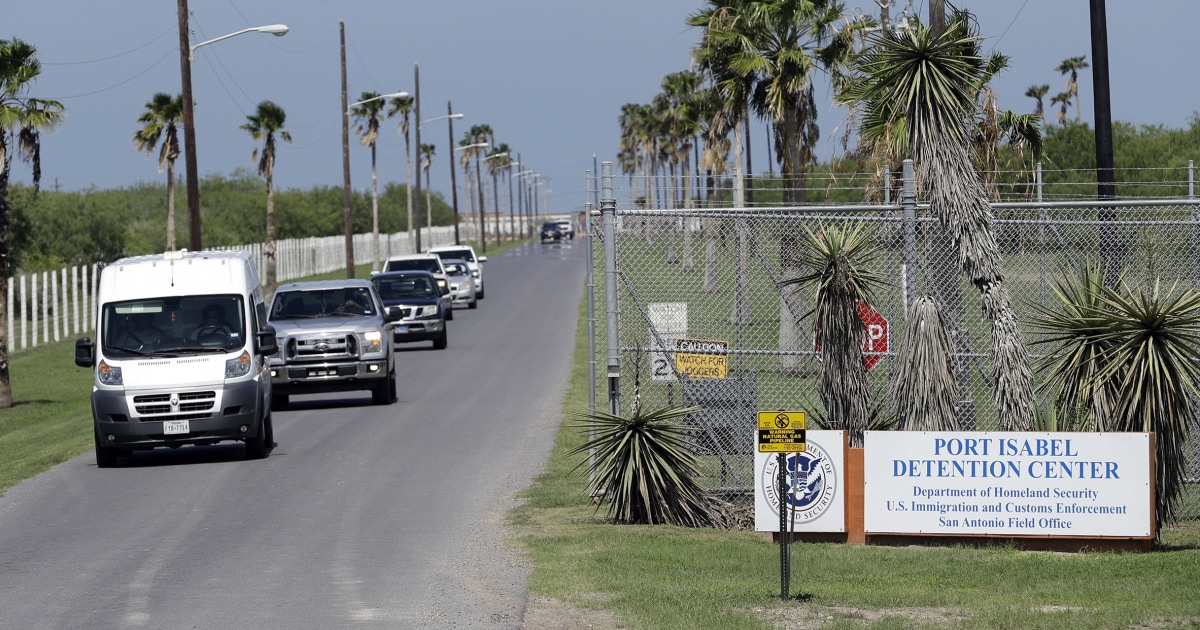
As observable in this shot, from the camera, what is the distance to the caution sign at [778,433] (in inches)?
337

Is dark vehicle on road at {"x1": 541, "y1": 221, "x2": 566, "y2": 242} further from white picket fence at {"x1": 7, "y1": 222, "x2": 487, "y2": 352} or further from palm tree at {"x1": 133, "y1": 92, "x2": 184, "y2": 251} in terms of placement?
palm tree at {"x1": 133, "y1": 92, "x2": 184, "y2": 251}

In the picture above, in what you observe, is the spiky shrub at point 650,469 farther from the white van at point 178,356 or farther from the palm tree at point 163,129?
the palm tree at point 163,129

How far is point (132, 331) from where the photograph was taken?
1709 cm

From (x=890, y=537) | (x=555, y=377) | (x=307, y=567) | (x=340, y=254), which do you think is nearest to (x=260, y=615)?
(x=307, y=567)

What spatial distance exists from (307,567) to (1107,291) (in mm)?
6234

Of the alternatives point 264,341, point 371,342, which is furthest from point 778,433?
point 371,342

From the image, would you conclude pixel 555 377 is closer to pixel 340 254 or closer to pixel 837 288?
pixel 837 288

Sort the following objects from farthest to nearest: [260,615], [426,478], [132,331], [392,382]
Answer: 1. [392,382]
2. [132,331]
3. [426,478]
4. [260,615]

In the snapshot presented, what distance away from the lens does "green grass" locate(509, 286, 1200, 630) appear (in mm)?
8273

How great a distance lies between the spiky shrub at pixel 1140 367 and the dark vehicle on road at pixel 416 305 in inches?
887

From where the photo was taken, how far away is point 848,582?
9508mm

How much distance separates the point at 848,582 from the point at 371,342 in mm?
13544

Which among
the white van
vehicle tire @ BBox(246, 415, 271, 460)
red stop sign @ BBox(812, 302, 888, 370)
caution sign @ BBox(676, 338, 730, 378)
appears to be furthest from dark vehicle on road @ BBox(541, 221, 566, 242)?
caution sign @ BBox(676, 338, 730, 378)

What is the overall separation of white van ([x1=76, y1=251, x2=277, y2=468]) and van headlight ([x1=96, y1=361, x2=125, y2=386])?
0.01 m
